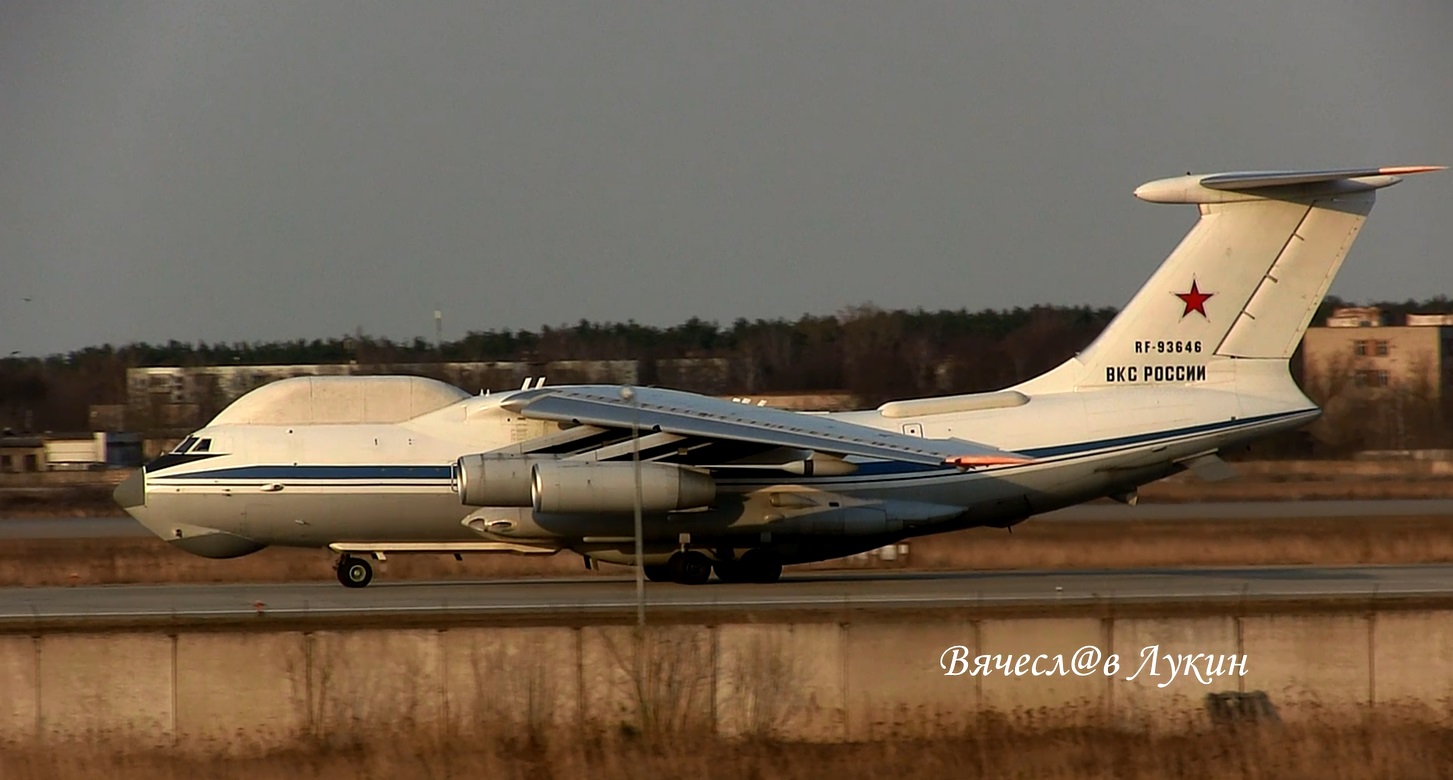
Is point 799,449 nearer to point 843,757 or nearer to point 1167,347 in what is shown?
point 1167,347

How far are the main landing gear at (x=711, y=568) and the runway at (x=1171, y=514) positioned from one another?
8.47 m

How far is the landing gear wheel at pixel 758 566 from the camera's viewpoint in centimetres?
1909

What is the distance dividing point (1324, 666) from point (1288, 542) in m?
10.6

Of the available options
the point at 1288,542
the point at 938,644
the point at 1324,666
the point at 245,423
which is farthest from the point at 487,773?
the point at 1288,542

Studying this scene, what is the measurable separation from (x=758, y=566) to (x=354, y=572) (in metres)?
4.51

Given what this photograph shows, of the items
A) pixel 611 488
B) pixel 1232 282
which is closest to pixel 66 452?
pixel 611 488

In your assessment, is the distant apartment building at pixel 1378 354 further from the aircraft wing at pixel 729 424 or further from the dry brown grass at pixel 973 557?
the aircraft wing at pixel 729 424

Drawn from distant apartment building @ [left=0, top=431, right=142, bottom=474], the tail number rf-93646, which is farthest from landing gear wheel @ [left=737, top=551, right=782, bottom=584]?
distant apartment building @ [left=0, top=431, right=142, bottom=474]

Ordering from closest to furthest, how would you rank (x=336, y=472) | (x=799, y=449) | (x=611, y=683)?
(x=611, y=683) < (x=799, y=449) < (x=336, y=472)

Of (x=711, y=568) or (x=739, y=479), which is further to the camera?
(x=711, y=568)

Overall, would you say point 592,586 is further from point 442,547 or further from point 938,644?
point 938,644

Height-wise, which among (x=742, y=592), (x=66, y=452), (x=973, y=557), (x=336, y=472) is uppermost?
(x=336, y=472)

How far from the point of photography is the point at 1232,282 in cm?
1912

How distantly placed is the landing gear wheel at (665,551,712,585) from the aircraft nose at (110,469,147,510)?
5.90 m
